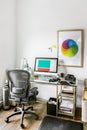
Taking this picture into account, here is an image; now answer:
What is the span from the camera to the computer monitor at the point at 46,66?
313 cm

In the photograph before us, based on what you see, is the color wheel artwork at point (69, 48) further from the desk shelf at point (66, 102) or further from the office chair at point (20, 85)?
the office chair at point (20, 85)

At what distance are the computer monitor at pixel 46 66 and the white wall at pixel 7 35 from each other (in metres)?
0.64

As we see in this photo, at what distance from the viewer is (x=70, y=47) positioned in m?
3.12

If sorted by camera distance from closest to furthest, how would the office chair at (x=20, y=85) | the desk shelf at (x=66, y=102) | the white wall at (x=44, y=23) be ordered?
the office chair at (x=20, y=85) < the desk shelf at (x=66, y=102) < the white wall at (x=44, y=23)

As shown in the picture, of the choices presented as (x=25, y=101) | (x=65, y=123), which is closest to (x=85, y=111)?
(x=65, y=123)

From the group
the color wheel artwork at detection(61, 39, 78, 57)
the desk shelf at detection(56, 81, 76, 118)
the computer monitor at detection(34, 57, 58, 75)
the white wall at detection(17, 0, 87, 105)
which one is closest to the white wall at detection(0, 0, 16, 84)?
the white wall at detection(17, 0, 87, 105)

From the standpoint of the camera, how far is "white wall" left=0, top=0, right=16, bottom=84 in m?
3.07


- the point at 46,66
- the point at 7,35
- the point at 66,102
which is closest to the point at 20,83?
the point at 46,66

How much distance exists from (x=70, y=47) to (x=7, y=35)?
141 centimetres

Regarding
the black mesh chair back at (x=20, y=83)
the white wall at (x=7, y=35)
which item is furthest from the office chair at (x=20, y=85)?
the white wall at (x=7, y=35)

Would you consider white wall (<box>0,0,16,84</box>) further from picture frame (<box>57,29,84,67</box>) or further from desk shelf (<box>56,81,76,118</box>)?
desk shelf (<box>56,81,76,118</box>)

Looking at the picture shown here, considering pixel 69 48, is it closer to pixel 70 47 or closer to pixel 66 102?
pixel 70 47

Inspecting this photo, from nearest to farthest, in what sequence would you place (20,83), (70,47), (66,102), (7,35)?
(20,83), (66,102), (70,47), (7,35)

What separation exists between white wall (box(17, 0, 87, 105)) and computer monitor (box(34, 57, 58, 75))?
0.58 ft
